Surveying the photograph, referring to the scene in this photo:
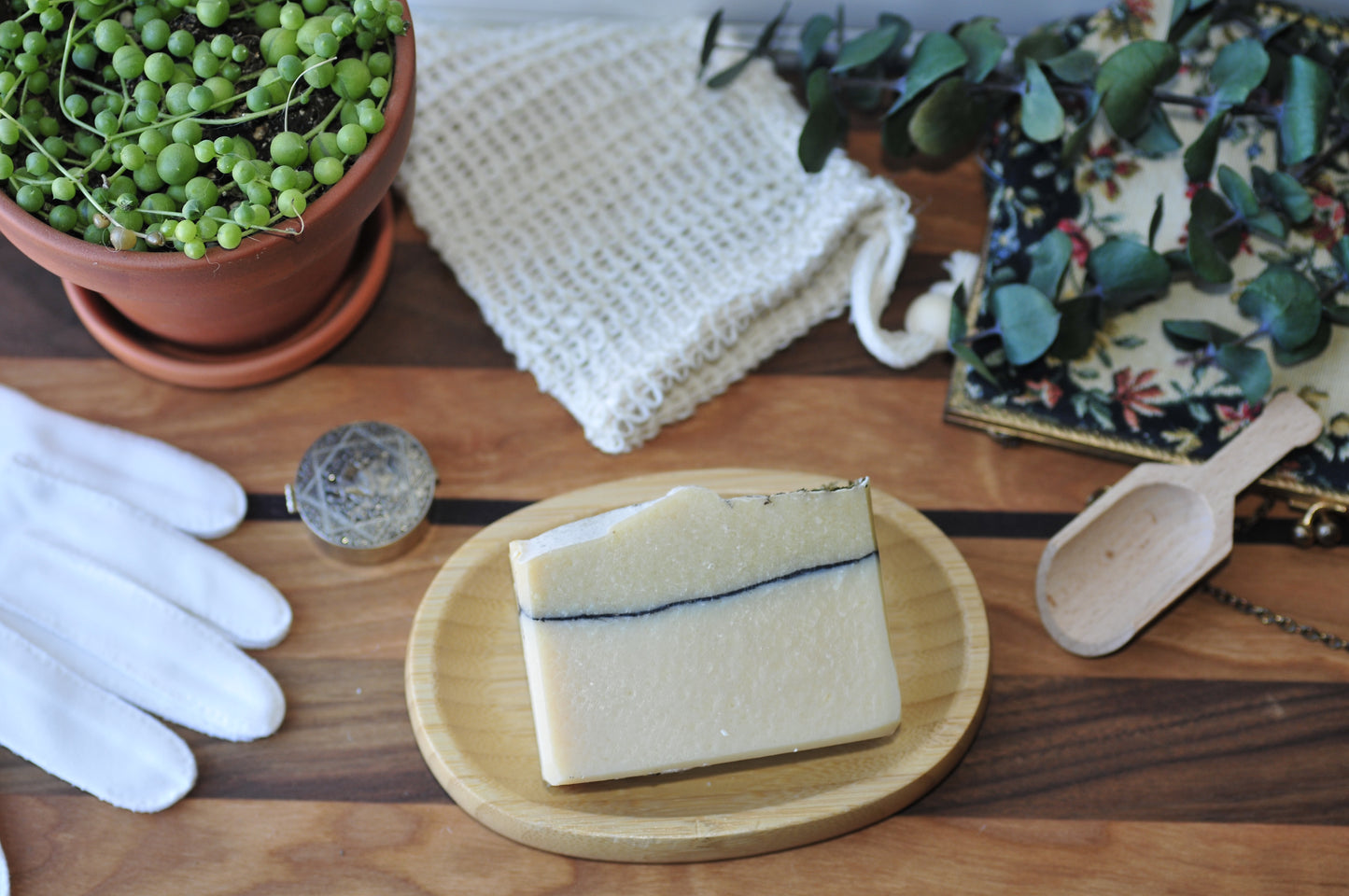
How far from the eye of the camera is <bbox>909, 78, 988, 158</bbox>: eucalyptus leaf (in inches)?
29.7

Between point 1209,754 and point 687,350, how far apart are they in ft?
1.43

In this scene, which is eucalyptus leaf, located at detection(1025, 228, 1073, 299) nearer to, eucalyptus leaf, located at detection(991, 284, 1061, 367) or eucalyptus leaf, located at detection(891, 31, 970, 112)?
eucalyptus leaf, located at detection(991, 284, 1061, 367)

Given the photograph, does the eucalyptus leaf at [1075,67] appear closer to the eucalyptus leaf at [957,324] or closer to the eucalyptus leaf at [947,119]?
the eucalyptus leaf at [947,119]

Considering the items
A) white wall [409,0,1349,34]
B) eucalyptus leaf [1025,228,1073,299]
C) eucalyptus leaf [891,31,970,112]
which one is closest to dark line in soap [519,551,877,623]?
eucalyptus leaf [1025,228,1073,299]

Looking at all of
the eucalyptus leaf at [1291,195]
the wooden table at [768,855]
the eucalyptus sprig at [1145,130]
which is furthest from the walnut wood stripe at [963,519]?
the eucalyptus leaf at [1291,195]

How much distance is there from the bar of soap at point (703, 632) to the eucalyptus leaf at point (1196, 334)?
28cm

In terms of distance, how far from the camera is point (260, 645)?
0.71m

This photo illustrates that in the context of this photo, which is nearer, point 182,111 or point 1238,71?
point 182,111

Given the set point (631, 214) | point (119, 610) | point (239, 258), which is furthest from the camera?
point (631, 214)

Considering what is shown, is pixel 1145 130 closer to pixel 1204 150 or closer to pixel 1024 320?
pixel 1204 150

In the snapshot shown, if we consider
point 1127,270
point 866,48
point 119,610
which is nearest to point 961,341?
point 1127,270

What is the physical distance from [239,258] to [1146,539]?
1.95 feet

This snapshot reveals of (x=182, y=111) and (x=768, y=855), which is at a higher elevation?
(x=182, y=111)

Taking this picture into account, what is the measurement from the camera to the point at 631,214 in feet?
2.65
